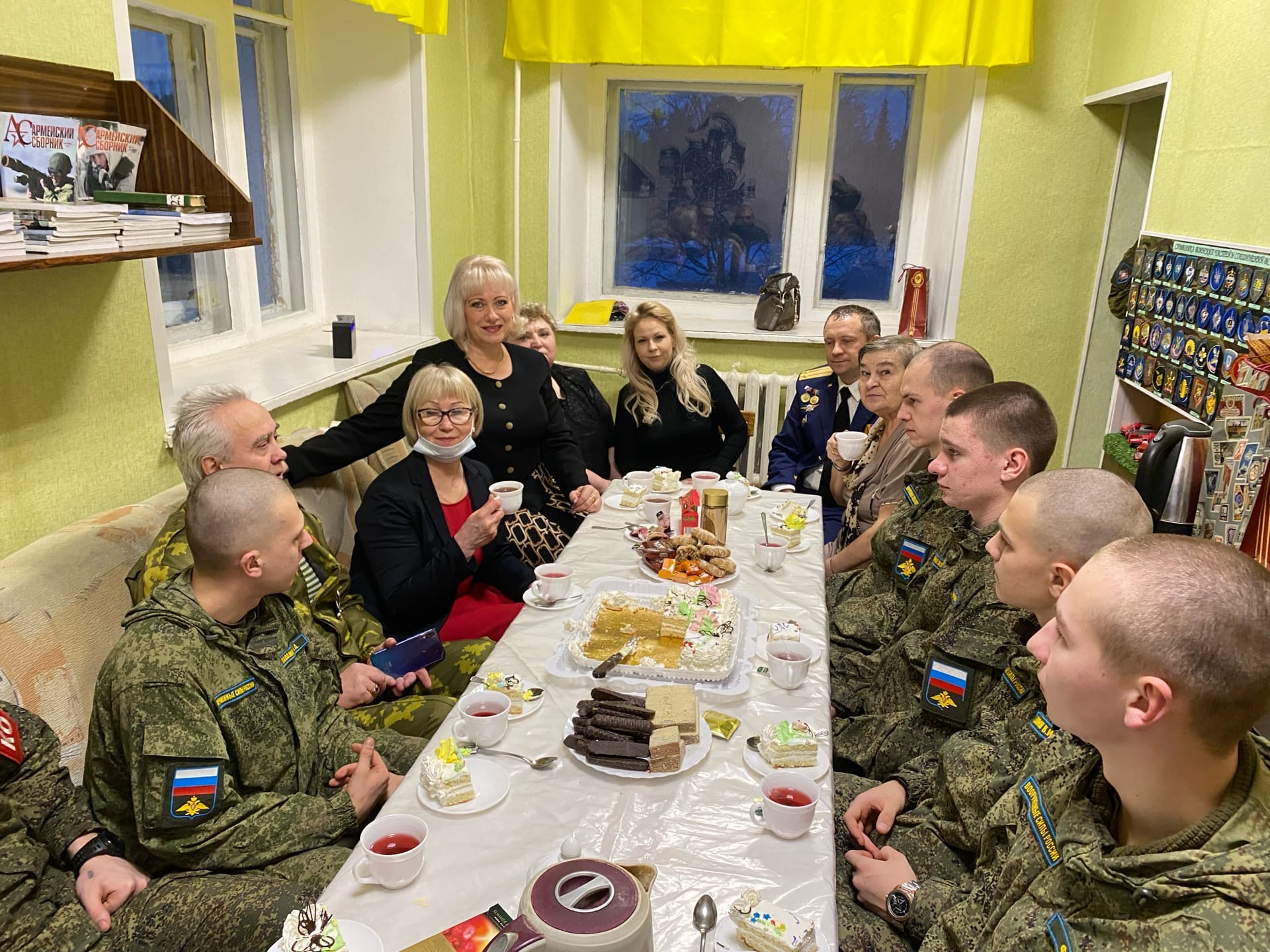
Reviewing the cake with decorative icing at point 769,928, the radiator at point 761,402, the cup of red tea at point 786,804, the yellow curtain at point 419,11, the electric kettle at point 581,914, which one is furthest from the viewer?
the radiator at point 761,402

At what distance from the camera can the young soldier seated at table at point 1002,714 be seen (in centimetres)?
160

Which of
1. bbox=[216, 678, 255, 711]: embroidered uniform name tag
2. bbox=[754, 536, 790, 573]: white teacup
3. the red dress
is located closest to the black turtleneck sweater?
the red dress

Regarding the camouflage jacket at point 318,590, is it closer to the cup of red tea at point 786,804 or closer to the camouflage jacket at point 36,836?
the camouflage jacket at point 36,836

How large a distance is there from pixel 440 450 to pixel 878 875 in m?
1.79

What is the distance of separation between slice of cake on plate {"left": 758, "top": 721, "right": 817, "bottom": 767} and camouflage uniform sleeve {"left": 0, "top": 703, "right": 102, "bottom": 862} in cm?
132

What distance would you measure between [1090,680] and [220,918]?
4.94 ft

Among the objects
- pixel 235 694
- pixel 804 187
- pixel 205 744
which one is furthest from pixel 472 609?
pixel 804 187

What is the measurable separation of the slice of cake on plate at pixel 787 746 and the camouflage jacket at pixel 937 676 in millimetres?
465

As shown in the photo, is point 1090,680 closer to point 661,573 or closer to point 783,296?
point 661,573

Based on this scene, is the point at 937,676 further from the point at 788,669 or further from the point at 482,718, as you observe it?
the point at 482,718

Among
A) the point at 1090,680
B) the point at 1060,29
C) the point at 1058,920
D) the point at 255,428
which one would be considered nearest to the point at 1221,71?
the point at 1060,29

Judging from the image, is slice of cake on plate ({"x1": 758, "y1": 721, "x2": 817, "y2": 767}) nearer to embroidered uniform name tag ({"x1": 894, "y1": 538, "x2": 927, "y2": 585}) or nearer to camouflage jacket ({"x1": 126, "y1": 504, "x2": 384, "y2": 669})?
embroidered uniform name tag ({"x1": 894, "y1": 538, "x2": 927, "y2": 585})

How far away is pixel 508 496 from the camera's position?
2.69m

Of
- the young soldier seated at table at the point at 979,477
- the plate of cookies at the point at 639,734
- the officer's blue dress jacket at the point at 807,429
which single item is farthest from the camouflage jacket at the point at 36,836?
the officer's blue dress jacket at the point at 807,429
